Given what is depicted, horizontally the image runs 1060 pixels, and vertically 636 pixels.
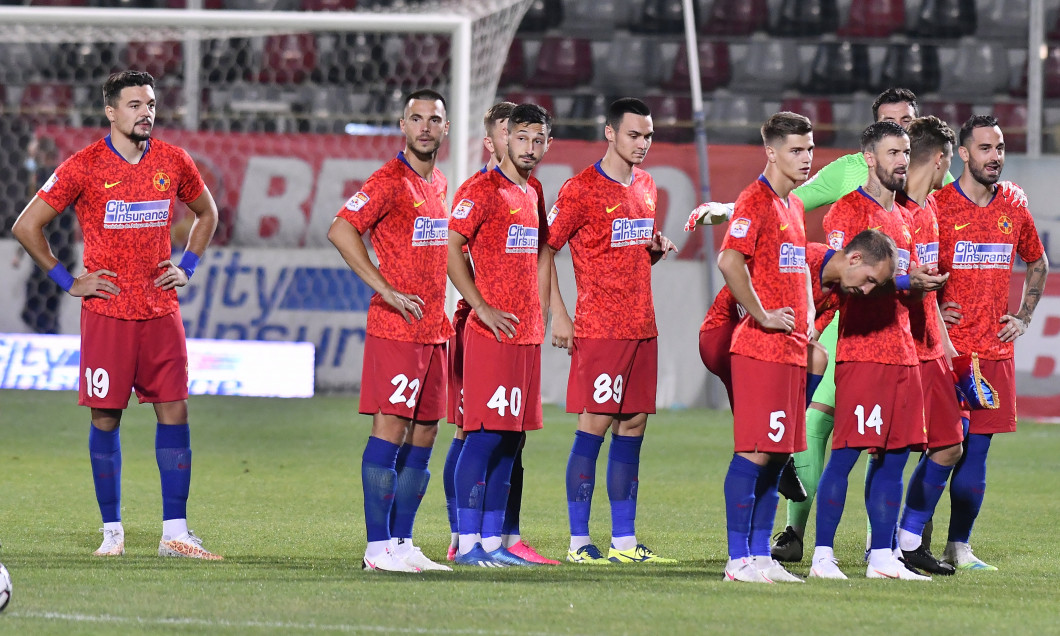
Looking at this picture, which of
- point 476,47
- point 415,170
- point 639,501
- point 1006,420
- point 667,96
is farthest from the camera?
point 667,96

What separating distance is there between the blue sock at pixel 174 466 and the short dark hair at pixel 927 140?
312 cm

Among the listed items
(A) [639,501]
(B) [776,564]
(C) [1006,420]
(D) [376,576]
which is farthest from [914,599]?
(A) [639,501]

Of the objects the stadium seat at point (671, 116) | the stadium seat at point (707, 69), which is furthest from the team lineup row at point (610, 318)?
the stadium seat at point (707, 69)

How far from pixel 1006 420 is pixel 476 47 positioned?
751 cm

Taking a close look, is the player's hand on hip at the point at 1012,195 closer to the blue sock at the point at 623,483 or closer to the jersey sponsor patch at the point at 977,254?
the jersey sponsor patch at the point at 977,254

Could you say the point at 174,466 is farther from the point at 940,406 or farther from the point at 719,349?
the point at 940,406

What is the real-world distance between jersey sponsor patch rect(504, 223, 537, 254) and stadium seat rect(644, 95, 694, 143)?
1052cm

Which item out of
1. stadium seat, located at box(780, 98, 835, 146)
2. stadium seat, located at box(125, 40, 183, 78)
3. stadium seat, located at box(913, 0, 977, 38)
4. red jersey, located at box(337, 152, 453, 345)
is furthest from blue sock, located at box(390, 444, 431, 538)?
stadium seat, located at box(913, 0, 977, 38)

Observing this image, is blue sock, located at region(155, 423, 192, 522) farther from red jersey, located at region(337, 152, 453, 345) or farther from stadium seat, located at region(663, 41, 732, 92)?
stadium seat, located at region(663, 41, 732, 92)

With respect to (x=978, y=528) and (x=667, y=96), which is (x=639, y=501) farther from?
(x=667, y=96)

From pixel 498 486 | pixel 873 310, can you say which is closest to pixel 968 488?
pixel 873 310

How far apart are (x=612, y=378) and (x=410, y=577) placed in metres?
1.29

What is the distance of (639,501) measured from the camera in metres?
8.20

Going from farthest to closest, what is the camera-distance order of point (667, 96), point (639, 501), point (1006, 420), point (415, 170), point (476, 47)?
point (667, 96) → point (476, 47) → point (639, 501) → point (1006, 420) → point (415, 170)
